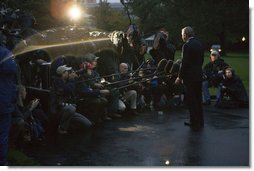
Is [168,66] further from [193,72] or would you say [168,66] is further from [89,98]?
[89,98]

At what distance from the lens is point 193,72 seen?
6.84m

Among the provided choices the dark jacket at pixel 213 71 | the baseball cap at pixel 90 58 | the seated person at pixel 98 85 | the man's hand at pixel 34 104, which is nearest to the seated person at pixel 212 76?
the dark jacket at pixel 213 71

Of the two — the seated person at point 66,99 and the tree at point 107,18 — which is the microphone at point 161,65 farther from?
the seated person at point 66,99

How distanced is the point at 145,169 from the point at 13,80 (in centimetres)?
147

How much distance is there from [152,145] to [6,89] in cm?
198

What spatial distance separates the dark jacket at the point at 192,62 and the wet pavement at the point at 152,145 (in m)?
0.70

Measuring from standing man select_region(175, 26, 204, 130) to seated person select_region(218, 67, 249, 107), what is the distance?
6.79 feet

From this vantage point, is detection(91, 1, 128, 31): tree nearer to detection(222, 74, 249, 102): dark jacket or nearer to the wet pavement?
the wet pavement

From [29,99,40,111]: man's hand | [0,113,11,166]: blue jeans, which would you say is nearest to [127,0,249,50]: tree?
[29,99,40,111]: man's hand

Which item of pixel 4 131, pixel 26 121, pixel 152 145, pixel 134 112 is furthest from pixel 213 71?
pixel 4 131

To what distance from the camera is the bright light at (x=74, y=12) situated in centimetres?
756

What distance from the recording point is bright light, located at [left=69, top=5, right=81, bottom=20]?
7.56 m

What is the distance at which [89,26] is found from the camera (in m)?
8.05

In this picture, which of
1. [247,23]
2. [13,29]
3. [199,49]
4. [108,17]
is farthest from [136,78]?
[247,23]
